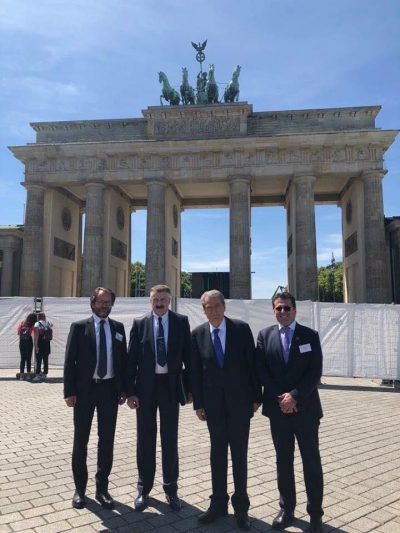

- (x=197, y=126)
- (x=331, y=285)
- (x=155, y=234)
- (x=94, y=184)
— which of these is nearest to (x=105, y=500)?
(x=155, y=234)

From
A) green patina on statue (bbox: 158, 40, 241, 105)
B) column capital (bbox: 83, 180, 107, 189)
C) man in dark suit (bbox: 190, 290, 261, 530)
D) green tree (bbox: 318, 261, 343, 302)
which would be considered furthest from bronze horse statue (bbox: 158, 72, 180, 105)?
green tree (bbox: 318, 261, 343, 302)

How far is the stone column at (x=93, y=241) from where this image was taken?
30875 mm

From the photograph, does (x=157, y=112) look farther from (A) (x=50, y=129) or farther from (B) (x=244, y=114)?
(A) (x=50, y=129)

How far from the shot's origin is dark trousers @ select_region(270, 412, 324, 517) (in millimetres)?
3911

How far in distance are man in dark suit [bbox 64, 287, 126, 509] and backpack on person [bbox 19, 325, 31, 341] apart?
8393 mm

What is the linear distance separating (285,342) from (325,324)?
8.25 m

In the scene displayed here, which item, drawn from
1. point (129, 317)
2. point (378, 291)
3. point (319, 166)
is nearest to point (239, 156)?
point (319, 166)

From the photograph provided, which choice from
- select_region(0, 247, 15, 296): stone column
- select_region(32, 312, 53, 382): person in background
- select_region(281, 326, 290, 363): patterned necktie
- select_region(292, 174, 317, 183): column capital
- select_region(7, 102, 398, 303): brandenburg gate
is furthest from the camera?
select_region(0, 247, 15, 296): stone column

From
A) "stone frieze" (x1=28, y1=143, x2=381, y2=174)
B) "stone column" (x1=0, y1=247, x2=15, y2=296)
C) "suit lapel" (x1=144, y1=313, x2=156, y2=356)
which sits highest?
"stone frieze" (x1=28, y1=143, x2=381, y2=174)

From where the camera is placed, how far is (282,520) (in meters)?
3.95

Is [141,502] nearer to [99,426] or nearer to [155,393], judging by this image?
[99,426]

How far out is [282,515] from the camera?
3998 millimetres

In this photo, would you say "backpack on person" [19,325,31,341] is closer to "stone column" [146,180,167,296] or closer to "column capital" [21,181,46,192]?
"stone column" [146,180,167,296]

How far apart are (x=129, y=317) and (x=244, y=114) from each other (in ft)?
77.0
